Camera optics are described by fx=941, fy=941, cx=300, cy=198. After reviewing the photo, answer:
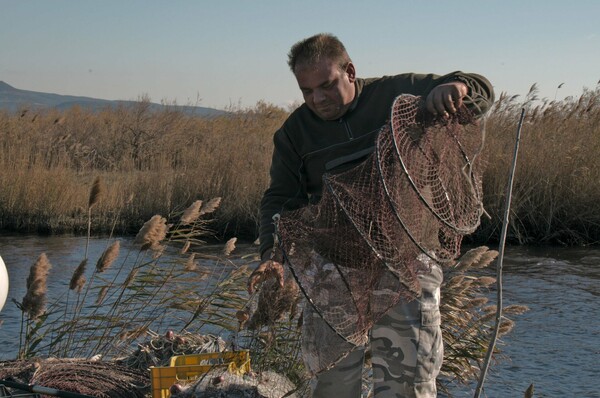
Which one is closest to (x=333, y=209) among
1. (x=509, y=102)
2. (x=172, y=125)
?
(x=509, y=102)

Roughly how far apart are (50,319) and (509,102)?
23.3ft

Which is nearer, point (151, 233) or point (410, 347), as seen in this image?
point (410, 347)

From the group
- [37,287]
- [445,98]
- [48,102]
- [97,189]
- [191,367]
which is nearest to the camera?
[445,98]

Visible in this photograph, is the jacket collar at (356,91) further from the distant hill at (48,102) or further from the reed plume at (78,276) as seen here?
the distant hill at (48,102)

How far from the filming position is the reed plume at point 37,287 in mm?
4375

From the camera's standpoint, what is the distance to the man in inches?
142

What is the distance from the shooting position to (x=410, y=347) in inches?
142

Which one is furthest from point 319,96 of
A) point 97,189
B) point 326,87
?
point 97,189

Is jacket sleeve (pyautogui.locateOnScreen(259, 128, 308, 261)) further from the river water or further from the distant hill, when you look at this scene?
the distant hill

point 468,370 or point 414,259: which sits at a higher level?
point 414,259

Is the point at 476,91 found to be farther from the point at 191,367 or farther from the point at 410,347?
the point at 191,367

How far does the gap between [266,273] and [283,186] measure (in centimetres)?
52

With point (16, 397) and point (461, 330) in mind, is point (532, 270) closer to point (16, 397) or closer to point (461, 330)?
point (461, 330)

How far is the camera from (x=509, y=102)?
12242 millimetres
